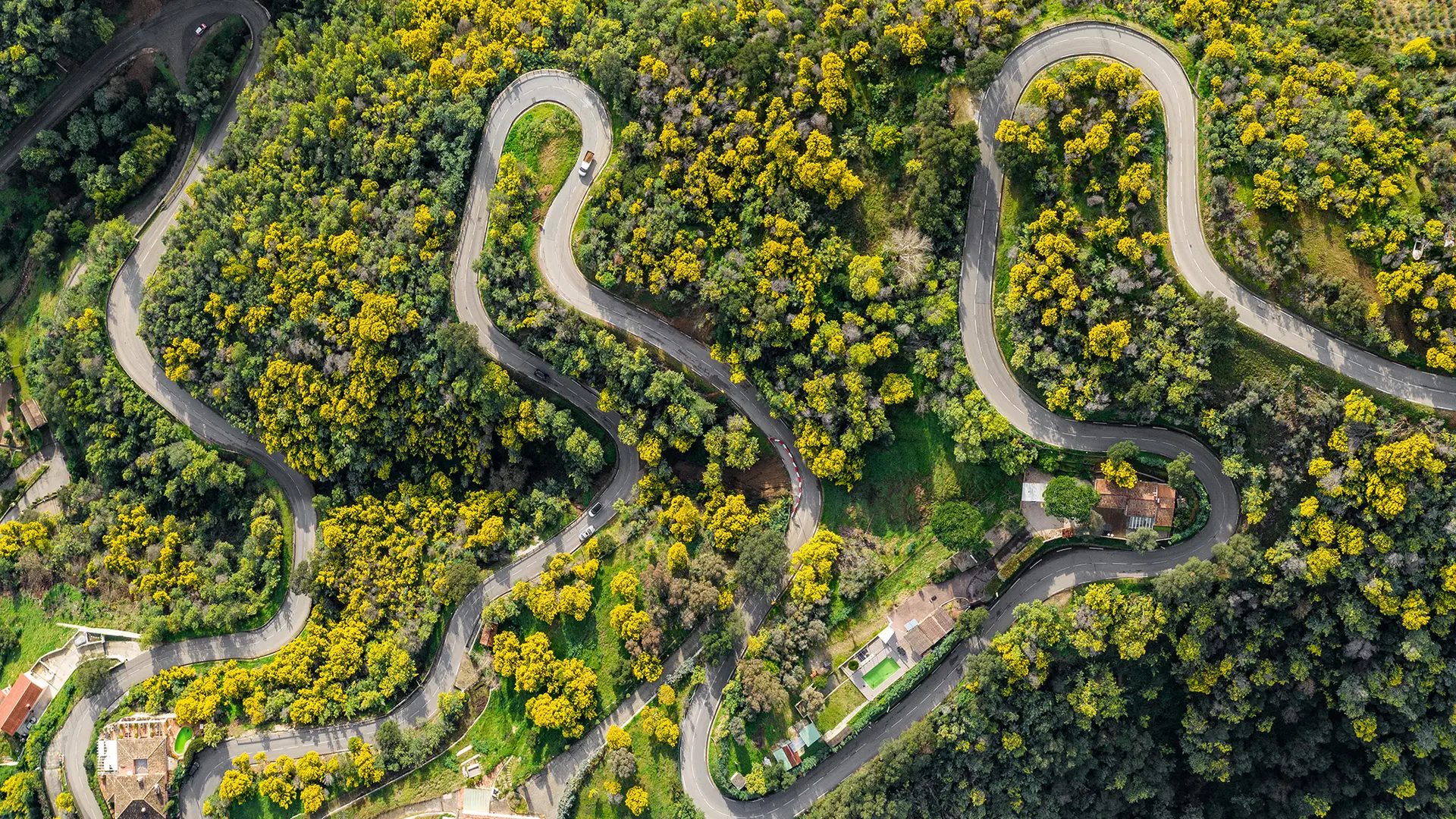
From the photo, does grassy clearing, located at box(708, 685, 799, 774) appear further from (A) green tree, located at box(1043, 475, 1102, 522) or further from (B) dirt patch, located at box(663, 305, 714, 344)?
(B) dirt patch, located at box(663, 305, 714, 344)

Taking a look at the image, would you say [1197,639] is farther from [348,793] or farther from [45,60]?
[45,60]

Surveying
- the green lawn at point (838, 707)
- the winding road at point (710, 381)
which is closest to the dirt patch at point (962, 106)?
the winding road at point (710, 381)

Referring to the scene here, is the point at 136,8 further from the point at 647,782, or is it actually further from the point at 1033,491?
the point at 1033,491

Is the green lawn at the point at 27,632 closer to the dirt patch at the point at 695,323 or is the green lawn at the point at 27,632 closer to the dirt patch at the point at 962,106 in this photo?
the dirt patch at the point at 695,323

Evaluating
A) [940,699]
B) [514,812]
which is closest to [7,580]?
[514,812]

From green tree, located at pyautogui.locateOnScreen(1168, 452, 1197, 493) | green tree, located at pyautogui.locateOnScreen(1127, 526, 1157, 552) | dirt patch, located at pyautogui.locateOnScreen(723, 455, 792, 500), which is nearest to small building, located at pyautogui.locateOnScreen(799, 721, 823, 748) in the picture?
dirt patch, located at pyautogui.locateOnScreen(723, 455, 792, 500)

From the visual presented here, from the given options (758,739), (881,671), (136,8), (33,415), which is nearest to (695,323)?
(881,671)
